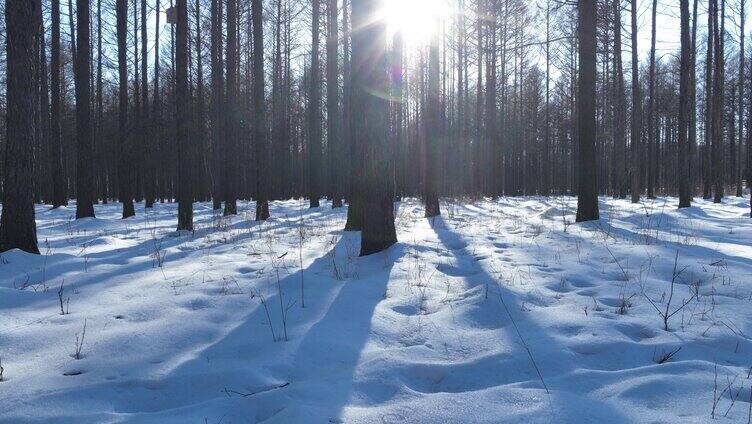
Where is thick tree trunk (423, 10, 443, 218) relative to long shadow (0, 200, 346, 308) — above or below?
above

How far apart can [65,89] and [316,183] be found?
19.5m

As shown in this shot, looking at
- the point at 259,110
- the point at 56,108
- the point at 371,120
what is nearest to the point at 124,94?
the point at 56,108

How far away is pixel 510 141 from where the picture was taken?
34938 millimetres

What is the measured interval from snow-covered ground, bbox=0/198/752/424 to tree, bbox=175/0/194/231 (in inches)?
149

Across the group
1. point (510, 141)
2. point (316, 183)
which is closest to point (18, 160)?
point (316, 183)

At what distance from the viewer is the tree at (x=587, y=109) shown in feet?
28.3

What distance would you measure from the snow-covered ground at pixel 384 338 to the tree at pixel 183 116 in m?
3.78

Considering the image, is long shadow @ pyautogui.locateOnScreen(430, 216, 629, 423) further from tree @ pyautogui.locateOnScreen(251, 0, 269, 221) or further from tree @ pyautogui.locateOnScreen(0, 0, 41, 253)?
tree @ pyautogui.locateOnScreen(251, 0, 269, 221)

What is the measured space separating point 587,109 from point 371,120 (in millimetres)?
5011

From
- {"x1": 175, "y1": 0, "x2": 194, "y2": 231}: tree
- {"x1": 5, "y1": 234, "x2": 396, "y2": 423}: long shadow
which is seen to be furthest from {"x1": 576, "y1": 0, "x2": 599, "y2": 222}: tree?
{"x1": 175, "y1": 0, "x2": 194, "y2": 231}: tree

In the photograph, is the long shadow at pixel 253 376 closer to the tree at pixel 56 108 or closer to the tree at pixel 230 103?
the tree at pixel 230 103

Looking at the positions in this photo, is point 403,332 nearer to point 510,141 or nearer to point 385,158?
point 385,158

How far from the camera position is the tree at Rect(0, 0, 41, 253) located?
20.4 feet

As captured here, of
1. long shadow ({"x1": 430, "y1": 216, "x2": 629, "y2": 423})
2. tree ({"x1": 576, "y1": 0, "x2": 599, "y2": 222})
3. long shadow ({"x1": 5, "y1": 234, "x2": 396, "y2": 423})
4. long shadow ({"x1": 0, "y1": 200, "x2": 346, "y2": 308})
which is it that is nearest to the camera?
long shadow ({"x1": 430, "y1": 216, "x2": 629, "y2": 423})
